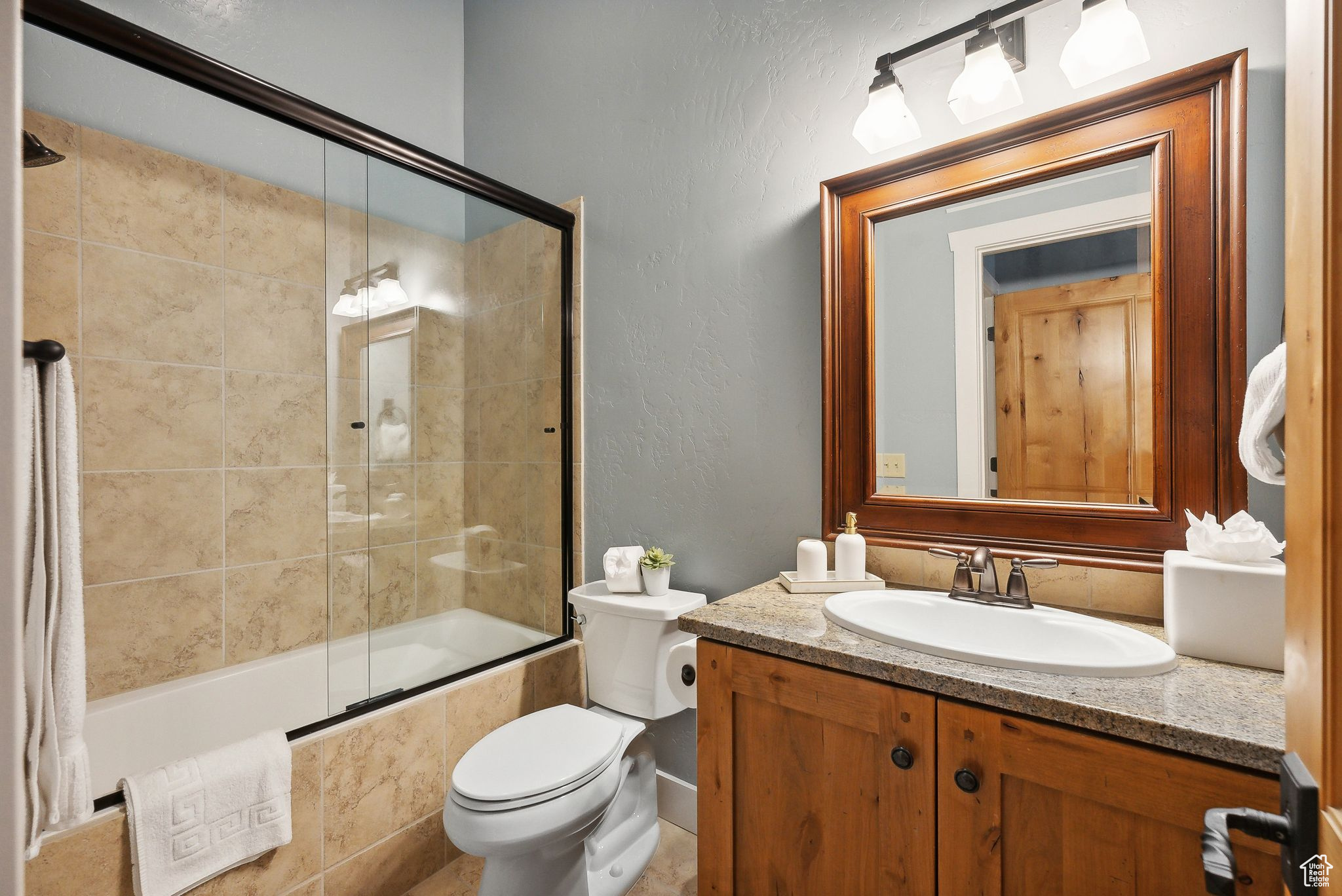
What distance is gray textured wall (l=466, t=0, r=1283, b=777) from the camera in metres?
1.47

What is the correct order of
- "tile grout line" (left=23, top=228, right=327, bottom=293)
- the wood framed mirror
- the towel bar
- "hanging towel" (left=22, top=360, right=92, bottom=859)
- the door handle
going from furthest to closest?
"tile grout line" (left=23, top=228, right=327, bottom=293)
the wood framed mirror
"hanging towel" (left=22, top=360, right=92, bottom=859)
the towel bar
the door handle

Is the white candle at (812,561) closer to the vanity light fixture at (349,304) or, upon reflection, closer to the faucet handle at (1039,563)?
the faucet handle at (1039,563)

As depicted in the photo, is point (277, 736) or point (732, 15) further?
point (732, 15)

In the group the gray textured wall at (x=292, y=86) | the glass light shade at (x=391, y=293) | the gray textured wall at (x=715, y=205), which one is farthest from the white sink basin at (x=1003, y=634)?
the gray textured wall at (x=292, y=86)

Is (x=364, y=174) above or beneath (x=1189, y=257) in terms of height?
above

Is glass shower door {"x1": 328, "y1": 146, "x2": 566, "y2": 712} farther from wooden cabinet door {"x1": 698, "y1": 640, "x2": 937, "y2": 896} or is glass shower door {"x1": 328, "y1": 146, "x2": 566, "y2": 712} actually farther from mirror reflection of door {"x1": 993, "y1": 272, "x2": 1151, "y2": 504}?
mirror reflection of door {"x1": 993, "y1": 272, "x2": 1151, "y2": 504}

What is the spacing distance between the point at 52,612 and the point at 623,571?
1.19 meters

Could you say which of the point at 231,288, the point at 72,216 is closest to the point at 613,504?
the point at 231,288

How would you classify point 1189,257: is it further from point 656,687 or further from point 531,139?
point 531,139

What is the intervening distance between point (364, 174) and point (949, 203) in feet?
5.05

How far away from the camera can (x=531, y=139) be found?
2.33 m

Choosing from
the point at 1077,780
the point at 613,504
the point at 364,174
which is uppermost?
the point at 364,174

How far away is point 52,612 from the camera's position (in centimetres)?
91

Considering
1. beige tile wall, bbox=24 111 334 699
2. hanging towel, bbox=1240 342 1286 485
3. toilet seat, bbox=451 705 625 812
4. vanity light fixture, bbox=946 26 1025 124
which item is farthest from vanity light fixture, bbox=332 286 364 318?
hanging towel, bbox=1240 342 1286 485
